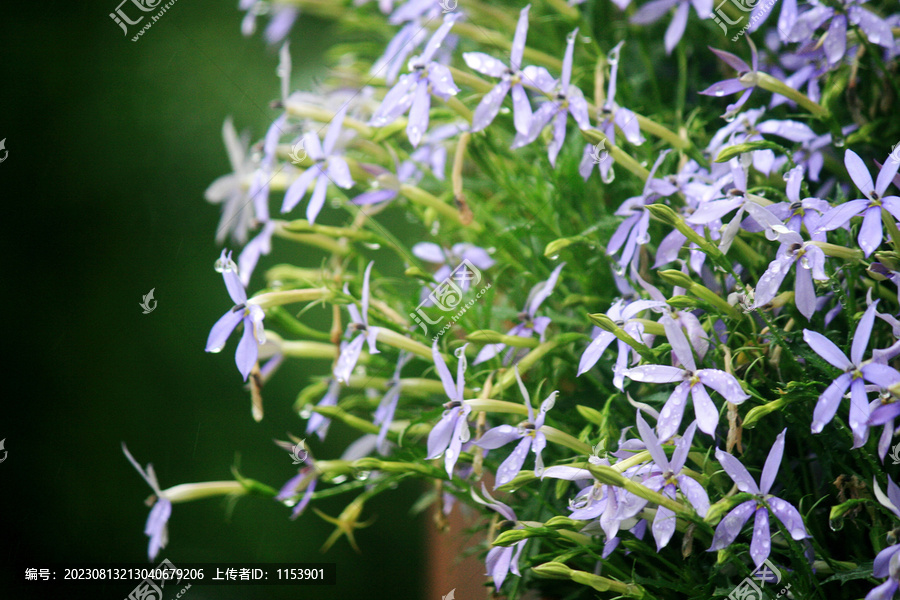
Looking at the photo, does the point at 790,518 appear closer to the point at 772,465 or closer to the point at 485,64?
→ the point at 772,465

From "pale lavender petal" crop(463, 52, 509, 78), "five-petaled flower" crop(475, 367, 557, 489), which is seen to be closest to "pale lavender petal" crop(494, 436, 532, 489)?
"five-petaled flower" crop(475, 367, 557, 489)

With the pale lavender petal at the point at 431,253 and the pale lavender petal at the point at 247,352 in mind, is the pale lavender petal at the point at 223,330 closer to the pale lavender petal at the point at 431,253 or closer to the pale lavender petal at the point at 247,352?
the pale lavender petal at the point at 247,352

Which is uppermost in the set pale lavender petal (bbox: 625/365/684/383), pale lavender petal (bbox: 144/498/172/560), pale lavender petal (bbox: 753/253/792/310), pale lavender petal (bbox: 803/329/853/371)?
pale lavender petal (bbox: 753/253/792/310)

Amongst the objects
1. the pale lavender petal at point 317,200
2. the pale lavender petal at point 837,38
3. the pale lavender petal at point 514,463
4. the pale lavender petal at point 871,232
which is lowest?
the pale lavender petal at point 514,463

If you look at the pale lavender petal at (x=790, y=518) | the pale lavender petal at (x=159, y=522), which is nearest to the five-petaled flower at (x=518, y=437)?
the pale lavender petal at (x=790, y=518)

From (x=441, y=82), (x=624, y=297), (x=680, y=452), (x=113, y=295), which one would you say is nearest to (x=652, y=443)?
(x=680, y=452)

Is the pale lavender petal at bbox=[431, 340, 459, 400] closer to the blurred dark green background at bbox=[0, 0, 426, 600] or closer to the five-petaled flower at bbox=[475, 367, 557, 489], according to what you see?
the five-petaled flower at bbox=[475, 367, 557, 489]

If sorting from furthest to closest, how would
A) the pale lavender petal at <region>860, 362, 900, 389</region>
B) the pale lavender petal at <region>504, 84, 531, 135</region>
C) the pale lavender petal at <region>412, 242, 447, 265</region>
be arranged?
1. the pale lavender petal at <region>412, 242, 447, 265</region>
2. the pale lavender petal at <region>504, 84, 531, 135</region>
3. the pale lavender petal at <region>860, 362, 900, 389</region>
